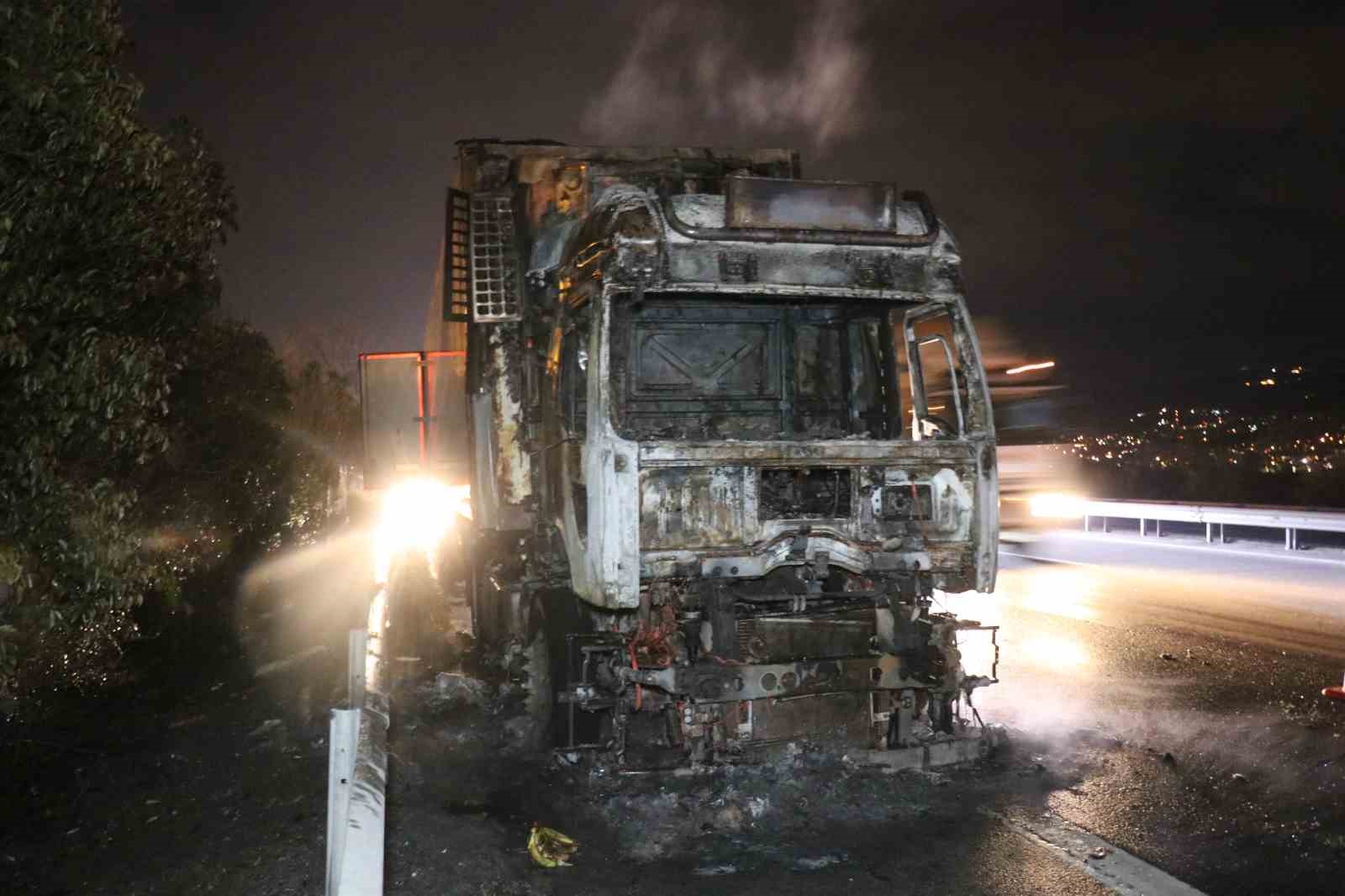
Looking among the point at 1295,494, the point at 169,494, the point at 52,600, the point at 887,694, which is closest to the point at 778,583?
the point at 887,694

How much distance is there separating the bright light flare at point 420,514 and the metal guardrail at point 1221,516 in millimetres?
12722

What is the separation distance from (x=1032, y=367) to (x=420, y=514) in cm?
895

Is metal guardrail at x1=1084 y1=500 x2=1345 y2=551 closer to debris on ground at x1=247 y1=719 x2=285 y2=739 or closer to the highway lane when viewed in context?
the highway lane

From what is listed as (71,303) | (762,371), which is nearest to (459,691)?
(762,371)

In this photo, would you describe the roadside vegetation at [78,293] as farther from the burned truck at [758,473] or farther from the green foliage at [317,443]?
the green foliage at [317,443]

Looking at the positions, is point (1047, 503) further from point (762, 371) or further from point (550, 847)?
point (550, 847)

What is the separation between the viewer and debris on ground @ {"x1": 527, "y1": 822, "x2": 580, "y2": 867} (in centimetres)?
504

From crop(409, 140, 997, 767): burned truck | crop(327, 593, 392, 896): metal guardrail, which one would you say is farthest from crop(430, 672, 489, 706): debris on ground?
crop(327, 593, 392, 896): metal guardrail

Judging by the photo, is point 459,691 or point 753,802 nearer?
point 753,802

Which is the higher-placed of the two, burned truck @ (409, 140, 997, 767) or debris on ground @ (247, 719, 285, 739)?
burned truck @ (409, 140, 997, 767)

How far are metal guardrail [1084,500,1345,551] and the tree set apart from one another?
51.6 feet

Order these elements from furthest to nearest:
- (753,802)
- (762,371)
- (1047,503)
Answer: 1. (1047,503)
2. (762,371)
3. (753,802)

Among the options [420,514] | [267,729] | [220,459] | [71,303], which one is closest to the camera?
[71,303]

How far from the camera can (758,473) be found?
5.76m
